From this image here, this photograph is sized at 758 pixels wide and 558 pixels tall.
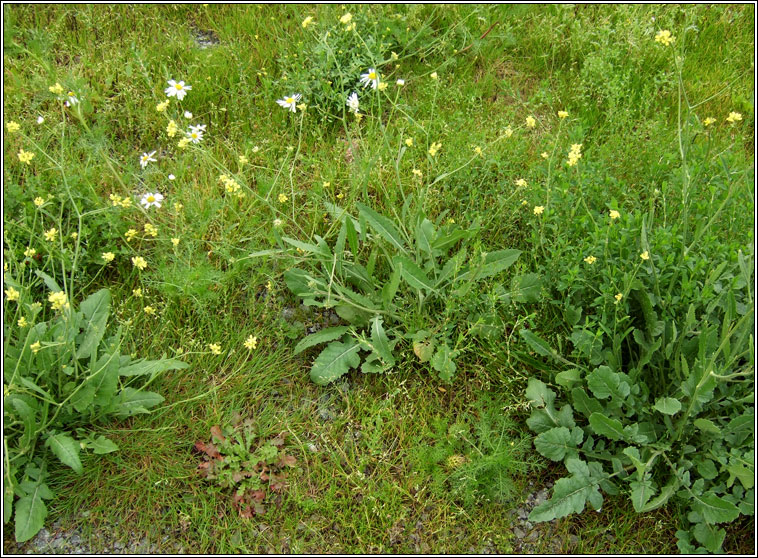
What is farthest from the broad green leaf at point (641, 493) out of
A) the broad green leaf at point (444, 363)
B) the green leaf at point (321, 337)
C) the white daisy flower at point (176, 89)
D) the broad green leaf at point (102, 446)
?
the white daisy flower at point (176, 89)

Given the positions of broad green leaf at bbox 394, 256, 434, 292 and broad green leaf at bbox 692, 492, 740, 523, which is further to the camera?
broad green leaf at bbox 394, 256, 434, 292

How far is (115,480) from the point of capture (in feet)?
7.72

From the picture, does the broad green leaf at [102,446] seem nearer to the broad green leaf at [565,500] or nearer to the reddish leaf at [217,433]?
the reddish leaf at [217,433]

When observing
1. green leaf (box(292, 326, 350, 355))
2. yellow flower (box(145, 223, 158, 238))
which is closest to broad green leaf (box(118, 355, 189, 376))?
green leaf (box(292, 326, 350, 355))

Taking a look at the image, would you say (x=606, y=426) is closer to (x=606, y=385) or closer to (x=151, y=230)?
(x=606, y=385)

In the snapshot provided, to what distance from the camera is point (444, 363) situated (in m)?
2.53

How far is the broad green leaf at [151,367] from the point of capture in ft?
8.01

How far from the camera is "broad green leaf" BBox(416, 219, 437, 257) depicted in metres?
2.67

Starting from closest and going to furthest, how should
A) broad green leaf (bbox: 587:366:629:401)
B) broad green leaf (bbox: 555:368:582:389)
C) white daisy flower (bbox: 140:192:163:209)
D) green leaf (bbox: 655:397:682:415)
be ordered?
green leaf (bbox: 655:397:682:415)
broad green leaf (bbox: 587:366:629:401)
broad green leaf (bbox: 555:368:582:389)
white daisy flower (bbox: 140:192:163:209)

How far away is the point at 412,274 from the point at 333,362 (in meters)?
0.50

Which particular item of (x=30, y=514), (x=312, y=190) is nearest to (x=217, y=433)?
(x=30, y=514)

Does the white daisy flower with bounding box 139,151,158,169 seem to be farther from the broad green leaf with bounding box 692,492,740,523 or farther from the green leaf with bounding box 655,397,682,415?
the broad green leaf with bounding box 692,492,740,523

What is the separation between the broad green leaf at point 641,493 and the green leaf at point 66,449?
79.4 inches

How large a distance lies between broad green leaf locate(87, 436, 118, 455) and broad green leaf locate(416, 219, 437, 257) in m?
1.47
